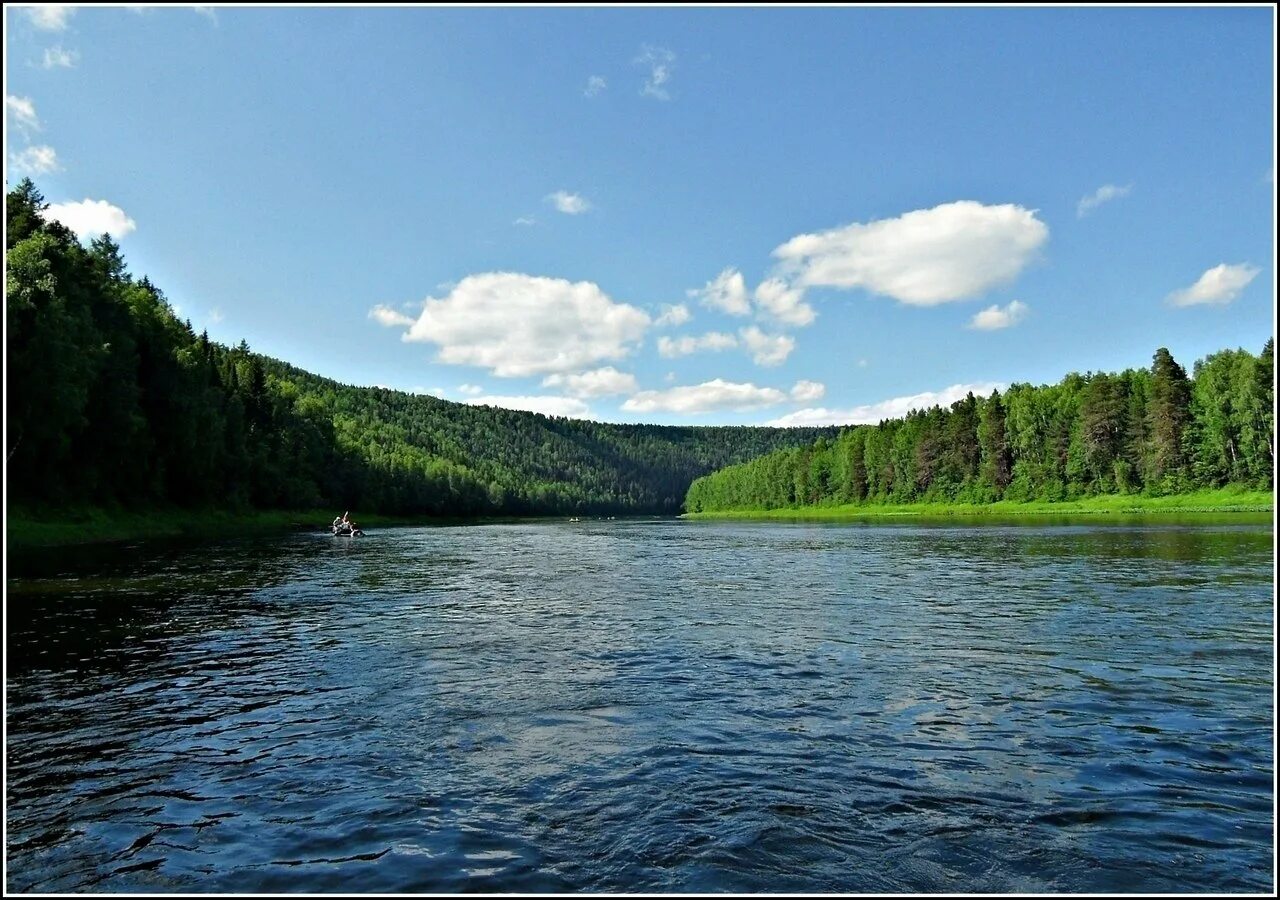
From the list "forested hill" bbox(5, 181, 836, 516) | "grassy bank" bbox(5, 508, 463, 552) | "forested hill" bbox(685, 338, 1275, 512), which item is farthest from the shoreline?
"forested hill" bbox(685, 338, 1275, 512)

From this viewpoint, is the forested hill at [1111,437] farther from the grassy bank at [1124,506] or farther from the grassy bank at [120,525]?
the grassy bank at [120,525]

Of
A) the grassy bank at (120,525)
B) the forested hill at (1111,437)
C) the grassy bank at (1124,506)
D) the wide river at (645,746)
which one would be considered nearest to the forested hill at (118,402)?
the grassy bank at (120,525)

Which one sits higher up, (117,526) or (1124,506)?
(117,526)

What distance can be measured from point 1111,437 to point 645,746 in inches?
6338

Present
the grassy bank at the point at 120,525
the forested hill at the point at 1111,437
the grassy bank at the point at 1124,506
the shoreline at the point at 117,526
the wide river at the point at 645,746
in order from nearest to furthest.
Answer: the wide river at the point at 645,746, the shoreline at the point at 117,526, the grassy bank at the point at 120,525, the grassy bank at the point at 1124,506, the forested hill at the point at 1111,437

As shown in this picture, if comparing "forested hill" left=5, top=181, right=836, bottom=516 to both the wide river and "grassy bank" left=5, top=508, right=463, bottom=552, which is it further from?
the wide river

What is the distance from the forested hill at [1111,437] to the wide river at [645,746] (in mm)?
114088

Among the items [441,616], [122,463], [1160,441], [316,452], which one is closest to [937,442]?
[1160,441]

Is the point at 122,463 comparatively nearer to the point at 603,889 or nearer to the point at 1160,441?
the point at 603,889

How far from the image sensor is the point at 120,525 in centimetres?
7419

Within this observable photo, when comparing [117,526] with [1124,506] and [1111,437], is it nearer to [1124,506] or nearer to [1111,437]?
[1124,506]

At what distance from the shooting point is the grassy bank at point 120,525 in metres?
59.4

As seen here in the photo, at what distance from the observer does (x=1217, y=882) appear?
9.05 metres

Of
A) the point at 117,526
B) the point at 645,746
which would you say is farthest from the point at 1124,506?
the point at 645,746
